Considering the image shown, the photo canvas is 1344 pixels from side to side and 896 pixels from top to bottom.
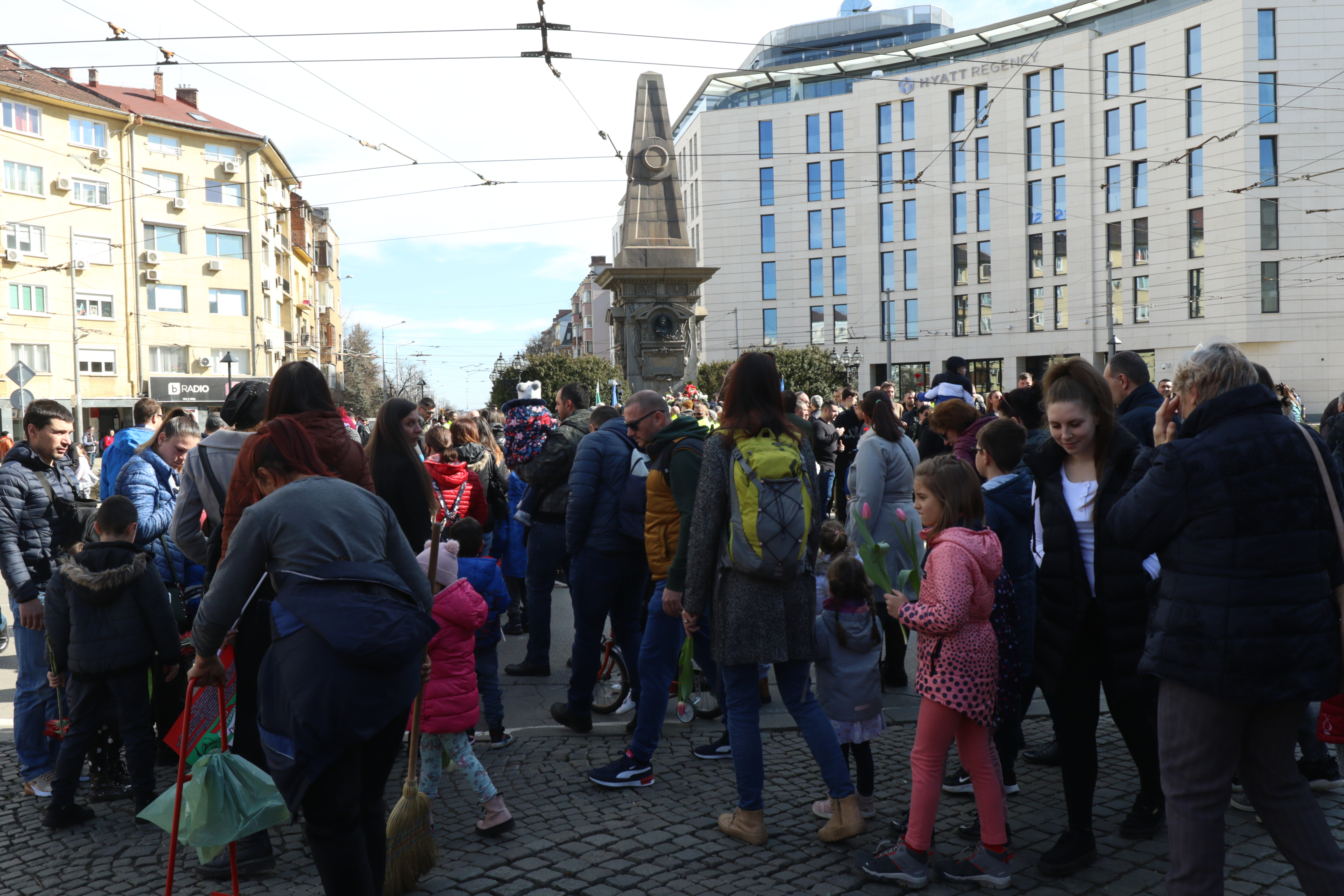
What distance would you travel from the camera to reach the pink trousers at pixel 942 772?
12.2 ft

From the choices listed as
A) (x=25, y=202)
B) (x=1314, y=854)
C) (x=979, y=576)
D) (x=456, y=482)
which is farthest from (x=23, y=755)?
(x=25, y=202)

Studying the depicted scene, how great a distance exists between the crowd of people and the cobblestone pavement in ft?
0.31

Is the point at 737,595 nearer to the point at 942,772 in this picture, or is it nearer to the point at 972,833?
the point at 942,772

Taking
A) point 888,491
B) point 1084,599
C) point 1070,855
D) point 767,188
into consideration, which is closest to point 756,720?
point 1070,855

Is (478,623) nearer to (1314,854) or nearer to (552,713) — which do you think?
(552,713)

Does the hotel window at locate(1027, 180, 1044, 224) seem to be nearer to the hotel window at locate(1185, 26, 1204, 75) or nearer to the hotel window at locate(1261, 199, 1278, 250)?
the hotel window at locate(1185, 26, 1204, 75)

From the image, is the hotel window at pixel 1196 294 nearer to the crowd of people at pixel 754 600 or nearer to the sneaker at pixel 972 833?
the crowd of people at pixel 754 600

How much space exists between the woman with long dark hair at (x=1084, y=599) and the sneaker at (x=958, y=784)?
695 mm

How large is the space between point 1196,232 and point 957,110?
14727 millimetres

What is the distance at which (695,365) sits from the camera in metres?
18.6

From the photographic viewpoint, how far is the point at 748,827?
4.14 m

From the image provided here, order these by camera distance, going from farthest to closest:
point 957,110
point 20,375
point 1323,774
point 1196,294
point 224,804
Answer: point 957,110 < point 1196,294 < point 20,375 < point 1323,774 < point 224,804

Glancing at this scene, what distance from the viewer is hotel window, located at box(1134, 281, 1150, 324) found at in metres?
50.8

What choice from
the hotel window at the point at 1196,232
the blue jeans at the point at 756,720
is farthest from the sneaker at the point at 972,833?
the hotel window at the point at 1196,232
